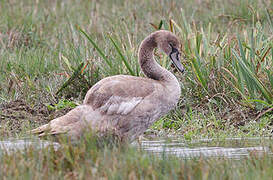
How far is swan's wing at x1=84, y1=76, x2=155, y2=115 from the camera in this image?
6.03m

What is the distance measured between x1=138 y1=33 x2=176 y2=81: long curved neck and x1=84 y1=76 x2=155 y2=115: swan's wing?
0.37 metres

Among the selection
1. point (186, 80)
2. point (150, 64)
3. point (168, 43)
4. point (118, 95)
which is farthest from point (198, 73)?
point (118, 95)

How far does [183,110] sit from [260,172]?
145 inches

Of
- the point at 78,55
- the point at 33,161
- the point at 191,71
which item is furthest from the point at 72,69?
the point at 33,161

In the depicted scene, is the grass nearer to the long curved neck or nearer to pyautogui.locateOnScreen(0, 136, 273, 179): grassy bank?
pyautogui.locateOnScreen(0, 136, 273, 179): grassy bank

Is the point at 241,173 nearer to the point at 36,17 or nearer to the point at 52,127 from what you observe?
the point at 52,127

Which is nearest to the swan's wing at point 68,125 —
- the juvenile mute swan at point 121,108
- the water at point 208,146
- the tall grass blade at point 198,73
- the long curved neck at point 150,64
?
the juvenile mute swan at point 121,108

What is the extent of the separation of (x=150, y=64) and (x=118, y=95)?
2.76ft

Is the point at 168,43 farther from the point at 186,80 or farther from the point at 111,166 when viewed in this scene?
the point at 111,166

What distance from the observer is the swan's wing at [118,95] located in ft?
19.8

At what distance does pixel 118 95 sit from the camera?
6.12m

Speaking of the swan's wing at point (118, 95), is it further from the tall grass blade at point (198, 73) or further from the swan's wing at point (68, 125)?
the tall grass blade at point (198, 73)

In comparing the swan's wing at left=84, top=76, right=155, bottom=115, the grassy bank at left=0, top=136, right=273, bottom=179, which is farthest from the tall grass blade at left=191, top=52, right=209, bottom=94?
the grassy bank at left=0, top=136, right=273, bottom=179

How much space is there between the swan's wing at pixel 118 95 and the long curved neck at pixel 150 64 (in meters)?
0.37
